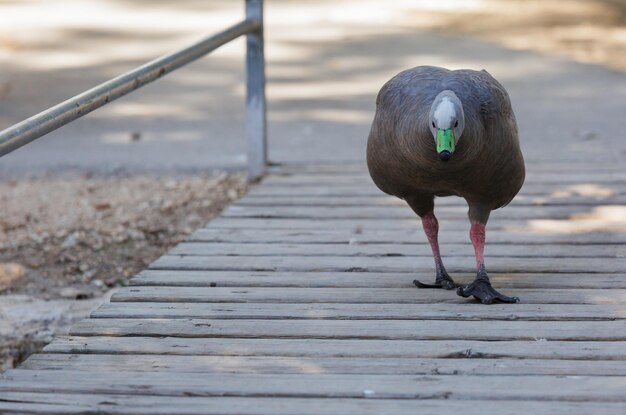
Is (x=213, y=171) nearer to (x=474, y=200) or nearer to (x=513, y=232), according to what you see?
(x=513, y=232)

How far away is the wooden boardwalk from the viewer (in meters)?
3.30

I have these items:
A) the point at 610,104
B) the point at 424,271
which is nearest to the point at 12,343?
the point at 424,271

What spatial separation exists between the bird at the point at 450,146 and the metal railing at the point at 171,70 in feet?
3.77

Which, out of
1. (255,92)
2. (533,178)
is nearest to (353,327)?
(533,178)

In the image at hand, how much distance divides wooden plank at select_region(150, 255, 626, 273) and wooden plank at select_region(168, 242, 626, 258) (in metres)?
0.07

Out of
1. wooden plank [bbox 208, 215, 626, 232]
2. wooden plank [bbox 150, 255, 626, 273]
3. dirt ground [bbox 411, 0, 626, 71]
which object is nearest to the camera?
wooden plank [bbox 150, 255, 626, 273]

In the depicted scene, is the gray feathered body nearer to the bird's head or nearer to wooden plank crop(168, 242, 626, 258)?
the bird's head

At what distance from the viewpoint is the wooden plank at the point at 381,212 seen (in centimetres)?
561

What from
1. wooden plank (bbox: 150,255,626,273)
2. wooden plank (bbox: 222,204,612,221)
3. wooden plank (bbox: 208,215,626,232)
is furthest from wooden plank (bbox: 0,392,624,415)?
wooden plank (bbox: 222,204,612,221)

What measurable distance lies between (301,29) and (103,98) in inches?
285

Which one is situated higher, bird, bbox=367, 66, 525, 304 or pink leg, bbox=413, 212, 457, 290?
bird, bbox=367, 66, 525, 304

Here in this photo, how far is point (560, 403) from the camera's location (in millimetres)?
3221

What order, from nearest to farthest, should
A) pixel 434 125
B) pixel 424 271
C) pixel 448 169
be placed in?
1. pixel 434 125
2. pixel 448 169
3. pixel 424 271

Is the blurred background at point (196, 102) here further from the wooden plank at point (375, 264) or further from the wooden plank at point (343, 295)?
the wooden plank at point (343, 295)
